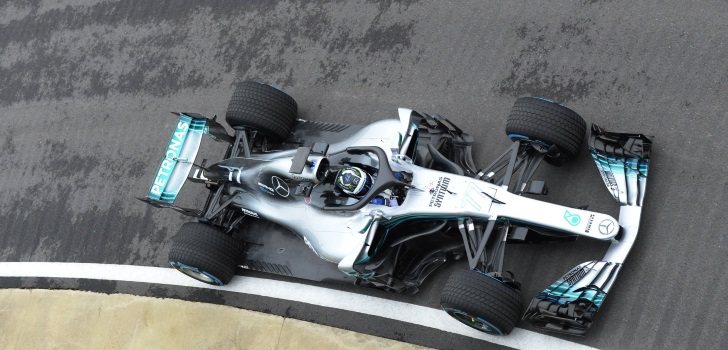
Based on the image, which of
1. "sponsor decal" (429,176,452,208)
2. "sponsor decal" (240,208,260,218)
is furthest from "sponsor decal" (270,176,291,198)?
"sponsor decal" (429,176,452,208)

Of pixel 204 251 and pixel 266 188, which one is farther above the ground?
pixel 266 188

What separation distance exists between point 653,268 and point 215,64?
267 inches

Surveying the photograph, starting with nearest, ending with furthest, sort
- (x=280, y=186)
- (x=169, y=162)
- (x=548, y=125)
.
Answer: (x=548, y=125)
(x=280, y=186)
(x=169, y=162)

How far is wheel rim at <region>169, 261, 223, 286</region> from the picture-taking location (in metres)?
8.73

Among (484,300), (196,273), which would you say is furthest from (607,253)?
(196,273)

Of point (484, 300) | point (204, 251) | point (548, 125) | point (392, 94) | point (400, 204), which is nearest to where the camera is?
point (484, 300)

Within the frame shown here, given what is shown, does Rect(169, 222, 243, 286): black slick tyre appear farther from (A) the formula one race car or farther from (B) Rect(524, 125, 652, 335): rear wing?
(B) Rect(524, 125, 652, 335): rear wing

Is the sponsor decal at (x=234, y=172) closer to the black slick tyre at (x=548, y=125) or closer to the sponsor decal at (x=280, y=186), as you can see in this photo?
the sponsor decal at (x=280, y=186)

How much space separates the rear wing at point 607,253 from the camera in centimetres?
705

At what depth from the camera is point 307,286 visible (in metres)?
9.05

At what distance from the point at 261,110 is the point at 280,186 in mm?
1153

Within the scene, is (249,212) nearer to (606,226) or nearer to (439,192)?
(439,192)

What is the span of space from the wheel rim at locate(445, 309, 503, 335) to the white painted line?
0.48m

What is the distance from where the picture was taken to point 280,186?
8438 millimetres
